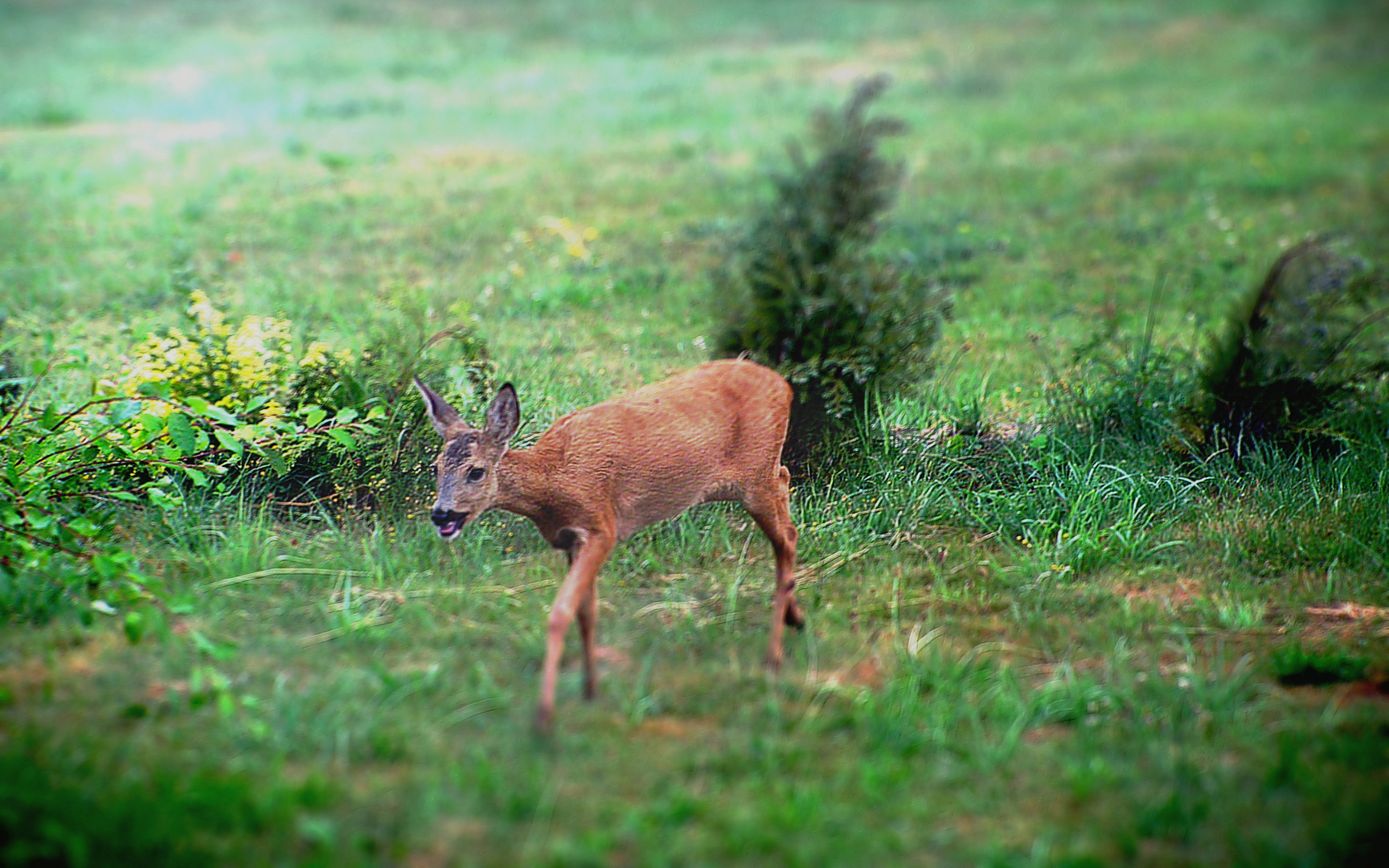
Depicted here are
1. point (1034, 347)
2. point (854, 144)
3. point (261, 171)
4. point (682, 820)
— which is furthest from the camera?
point (261, 171)

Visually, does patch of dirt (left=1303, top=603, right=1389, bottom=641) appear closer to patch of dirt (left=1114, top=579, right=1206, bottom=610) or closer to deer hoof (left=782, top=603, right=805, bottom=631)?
patch of dirt (left=1114, top=579, right=1206, bottom=610)

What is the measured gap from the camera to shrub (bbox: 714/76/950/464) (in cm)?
689

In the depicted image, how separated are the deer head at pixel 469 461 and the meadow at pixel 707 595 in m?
0.56

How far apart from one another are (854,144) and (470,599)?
3171 mm

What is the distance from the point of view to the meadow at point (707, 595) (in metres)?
4.13

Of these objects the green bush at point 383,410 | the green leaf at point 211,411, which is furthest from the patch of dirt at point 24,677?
the green bush at point 383,410

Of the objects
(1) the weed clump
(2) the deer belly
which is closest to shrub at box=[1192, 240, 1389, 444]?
(1) the weed clump

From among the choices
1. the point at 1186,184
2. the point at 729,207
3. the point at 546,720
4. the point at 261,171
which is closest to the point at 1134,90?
the point at 1186,184

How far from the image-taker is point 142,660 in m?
5.09

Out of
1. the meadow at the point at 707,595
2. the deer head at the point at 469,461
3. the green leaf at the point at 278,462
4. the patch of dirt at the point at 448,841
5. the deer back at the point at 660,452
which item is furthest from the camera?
the green leaf at the point at 278,462

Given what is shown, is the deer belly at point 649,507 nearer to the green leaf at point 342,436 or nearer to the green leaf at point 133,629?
the green leaf at point 342,436

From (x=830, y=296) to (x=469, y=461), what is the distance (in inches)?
97.8

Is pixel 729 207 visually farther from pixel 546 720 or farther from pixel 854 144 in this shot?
pixel 546 720

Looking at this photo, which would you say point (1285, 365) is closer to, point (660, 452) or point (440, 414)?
point (660, 452)
